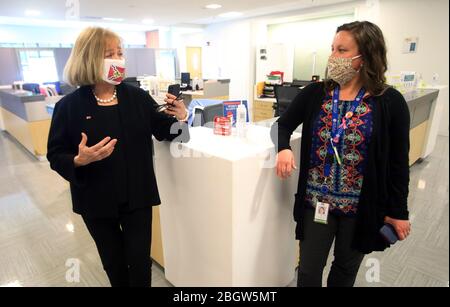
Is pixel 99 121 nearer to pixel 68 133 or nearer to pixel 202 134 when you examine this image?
pixel 68 133

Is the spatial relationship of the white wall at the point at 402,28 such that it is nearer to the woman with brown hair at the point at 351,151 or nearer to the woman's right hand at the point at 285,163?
the woman with brown hair at the point at 351,151

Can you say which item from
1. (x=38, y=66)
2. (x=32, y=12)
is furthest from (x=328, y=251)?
(x=38, y=66)

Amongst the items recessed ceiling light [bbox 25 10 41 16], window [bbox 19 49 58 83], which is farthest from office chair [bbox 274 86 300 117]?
window [bbox 19 49 58 83]

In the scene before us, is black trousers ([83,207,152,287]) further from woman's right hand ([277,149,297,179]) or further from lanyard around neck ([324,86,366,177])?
lanyard around neck ([324,86,366,177])

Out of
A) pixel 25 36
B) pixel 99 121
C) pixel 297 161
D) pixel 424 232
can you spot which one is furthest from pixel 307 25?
pixel 25 36

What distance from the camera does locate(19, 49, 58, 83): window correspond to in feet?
23.2

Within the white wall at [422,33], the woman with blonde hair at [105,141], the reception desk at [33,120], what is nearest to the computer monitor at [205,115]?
the woman with blonde hair at [105,141]

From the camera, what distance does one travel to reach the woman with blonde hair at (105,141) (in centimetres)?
113

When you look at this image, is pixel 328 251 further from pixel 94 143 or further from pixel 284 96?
pixel 284 96

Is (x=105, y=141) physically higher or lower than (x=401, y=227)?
higher

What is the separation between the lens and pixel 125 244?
4.43ft

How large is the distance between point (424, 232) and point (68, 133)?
106 inches

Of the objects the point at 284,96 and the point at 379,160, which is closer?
the point at 379,160

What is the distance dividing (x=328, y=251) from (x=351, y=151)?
47 cm
